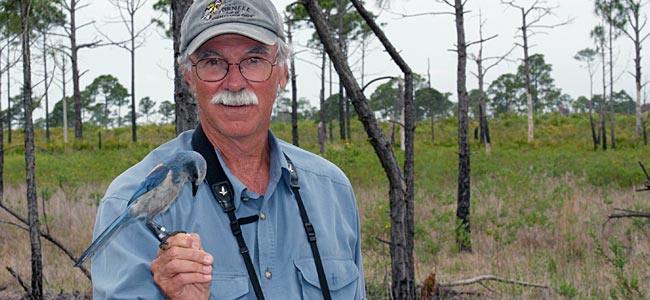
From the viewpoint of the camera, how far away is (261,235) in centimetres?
195

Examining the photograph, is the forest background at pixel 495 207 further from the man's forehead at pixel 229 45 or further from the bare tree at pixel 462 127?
the man's forehead at pixel 229 45

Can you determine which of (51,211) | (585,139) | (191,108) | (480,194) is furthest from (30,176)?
(585,139)

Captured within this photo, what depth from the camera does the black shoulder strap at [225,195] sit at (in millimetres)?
1800

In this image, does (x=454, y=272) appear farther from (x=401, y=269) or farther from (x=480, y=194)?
(x=480, y=194)

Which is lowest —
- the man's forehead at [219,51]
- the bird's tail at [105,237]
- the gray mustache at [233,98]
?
the bird's tail at [105,237]

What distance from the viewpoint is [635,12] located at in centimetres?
3156

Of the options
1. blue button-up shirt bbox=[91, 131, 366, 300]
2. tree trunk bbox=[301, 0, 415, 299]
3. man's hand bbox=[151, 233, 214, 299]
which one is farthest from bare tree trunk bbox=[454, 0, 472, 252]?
man's hand bbox=[151, 233, 214, 299]

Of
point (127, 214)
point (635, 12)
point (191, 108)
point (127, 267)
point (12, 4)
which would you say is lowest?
point (127, 267)

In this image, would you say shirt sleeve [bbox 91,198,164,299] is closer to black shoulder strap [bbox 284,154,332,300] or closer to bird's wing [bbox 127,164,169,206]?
bird's wing [bbox 127,164,169,206]

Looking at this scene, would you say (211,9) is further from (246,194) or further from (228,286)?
(228,286)

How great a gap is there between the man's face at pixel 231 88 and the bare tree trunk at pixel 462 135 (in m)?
6.35

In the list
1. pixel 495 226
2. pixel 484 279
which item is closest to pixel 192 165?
pixel 484 279

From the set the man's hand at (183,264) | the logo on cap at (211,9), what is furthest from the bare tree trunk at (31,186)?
the man's hand at (183,264)

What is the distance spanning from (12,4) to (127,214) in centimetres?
579
